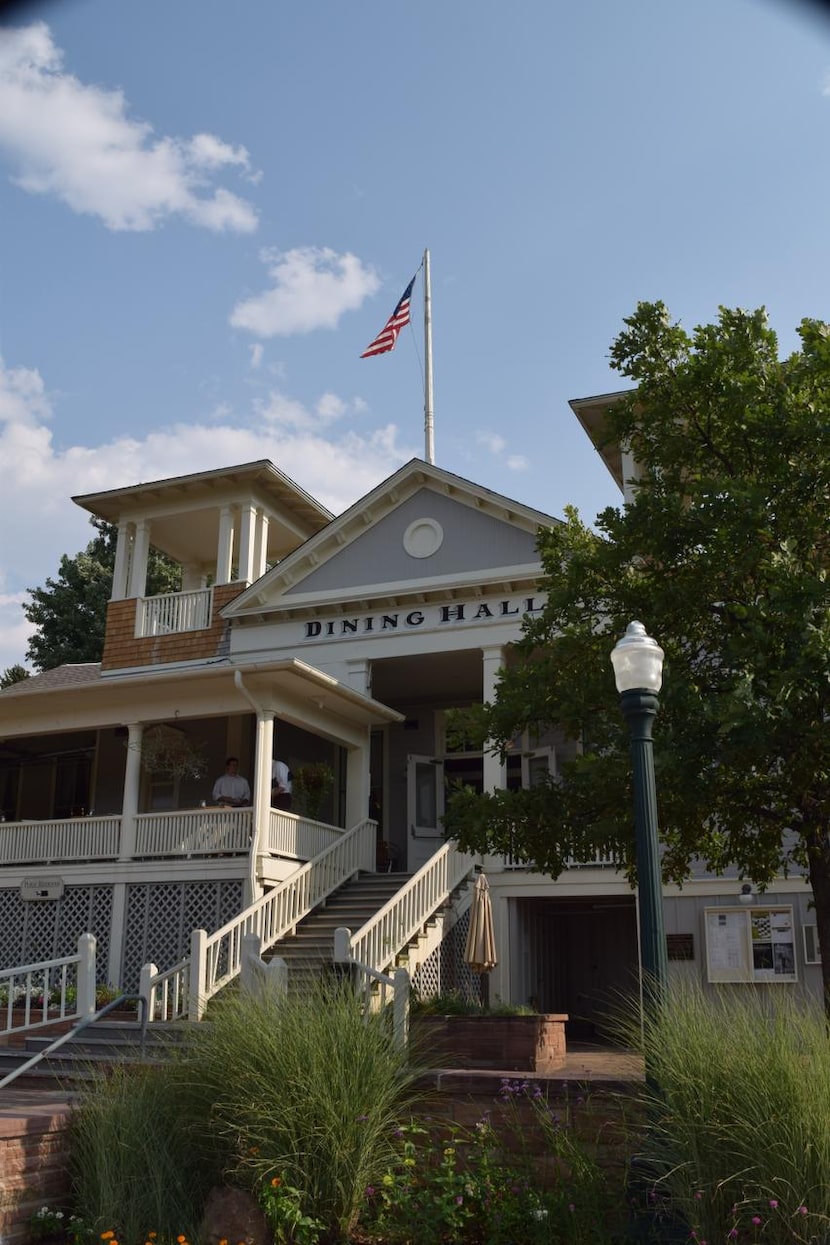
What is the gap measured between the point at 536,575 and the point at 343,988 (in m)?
10.9

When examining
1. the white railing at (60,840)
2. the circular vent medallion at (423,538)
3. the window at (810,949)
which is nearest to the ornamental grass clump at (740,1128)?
the window at (810,949)

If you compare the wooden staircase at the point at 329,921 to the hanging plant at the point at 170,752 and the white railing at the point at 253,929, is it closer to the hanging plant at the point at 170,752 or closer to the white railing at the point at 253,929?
the white railing at the point at 253,929

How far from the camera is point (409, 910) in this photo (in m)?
15.7

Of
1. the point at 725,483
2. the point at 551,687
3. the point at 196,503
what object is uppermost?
the point at 196,503

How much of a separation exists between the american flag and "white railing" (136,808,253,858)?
1129cm

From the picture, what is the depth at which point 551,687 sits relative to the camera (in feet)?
37.3

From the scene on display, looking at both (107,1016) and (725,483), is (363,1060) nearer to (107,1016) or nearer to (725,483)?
(725,483)

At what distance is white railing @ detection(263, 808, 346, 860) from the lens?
55.6 feet

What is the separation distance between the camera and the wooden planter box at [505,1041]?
12594 millimetres

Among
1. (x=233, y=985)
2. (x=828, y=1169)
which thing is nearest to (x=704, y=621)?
(x=828, y=1169)

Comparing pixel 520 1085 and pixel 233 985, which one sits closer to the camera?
pixel 520 1085

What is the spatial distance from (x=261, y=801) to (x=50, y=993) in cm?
364

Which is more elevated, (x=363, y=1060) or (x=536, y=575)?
(x=536, y=575)

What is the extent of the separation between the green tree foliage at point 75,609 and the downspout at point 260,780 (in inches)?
864
